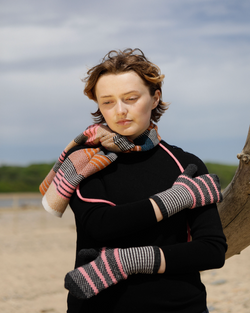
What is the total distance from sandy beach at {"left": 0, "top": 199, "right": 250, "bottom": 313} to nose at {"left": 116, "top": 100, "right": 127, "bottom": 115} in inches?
192

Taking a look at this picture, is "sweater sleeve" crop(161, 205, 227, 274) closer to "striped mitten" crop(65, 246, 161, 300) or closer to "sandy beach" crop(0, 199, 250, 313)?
"striped mitten" crop(65, 246, 161, 300)

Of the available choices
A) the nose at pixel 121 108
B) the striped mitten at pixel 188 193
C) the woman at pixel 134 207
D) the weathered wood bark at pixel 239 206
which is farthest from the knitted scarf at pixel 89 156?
the weathered wood bark at pixel 239 206

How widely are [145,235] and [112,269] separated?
0.25m

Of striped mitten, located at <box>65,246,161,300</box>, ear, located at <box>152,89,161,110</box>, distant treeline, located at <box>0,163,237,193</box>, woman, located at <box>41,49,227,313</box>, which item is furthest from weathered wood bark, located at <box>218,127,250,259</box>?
distant treeline, located at <box>0,163,237,193</box>

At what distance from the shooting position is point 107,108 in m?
1.81

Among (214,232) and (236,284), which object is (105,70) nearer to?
(214,232)

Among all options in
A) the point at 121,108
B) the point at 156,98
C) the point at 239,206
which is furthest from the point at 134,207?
the point at 239,206

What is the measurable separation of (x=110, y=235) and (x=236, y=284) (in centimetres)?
636

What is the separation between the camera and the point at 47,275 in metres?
7.93

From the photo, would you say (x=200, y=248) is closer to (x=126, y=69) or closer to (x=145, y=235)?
(x=145, y=235)

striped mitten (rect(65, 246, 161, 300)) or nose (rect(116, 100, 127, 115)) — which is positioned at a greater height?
nose (rect(116, 100, 127, 115))

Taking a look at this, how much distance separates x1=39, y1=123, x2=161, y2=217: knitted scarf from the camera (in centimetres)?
170

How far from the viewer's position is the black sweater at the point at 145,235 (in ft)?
5.15

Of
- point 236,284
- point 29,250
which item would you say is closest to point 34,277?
point 29,250
